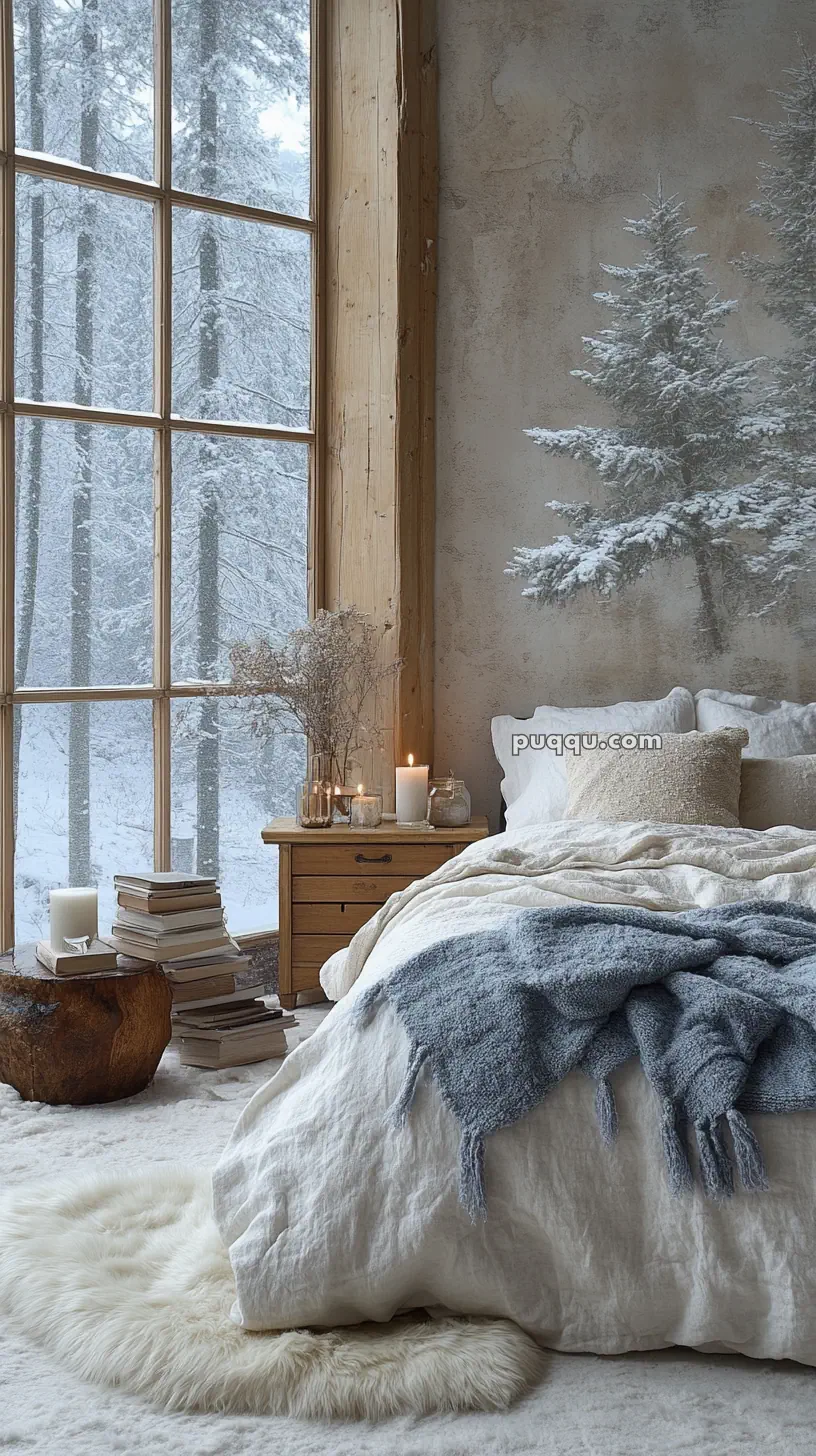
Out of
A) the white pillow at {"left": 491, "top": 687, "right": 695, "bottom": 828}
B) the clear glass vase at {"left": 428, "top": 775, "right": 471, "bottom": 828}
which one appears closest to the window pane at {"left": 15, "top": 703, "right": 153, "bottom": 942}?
the clear glass vase at {"left": 428, "top": 775, "right": 471, "bottom": 828}

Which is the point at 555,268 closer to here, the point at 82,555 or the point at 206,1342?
the point at 82,555

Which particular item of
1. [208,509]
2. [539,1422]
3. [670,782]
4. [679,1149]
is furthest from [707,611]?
[539,1422]

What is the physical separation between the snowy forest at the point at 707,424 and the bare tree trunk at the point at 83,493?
151 centimetres

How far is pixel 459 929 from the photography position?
2311 millimetres

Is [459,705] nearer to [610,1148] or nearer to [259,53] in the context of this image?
[259,53]

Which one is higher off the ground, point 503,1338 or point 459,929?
point 459,929

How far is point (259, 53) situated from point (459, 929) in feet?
10.3

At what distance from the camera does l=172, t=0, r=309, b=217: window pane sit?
388 cm

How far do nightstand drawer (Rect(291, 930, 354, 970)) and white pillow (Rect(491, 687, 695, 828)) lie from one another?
0.63 meters

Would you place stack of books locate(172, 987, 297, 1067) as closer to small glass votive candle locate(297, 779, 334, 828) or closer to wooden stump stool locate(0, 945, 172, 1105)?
wooden stump stool locate(0, 945, 172, 1105)

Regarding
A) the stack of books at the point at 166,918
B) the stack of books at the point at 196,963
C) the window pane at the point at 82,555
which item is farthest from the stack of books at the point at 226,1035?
the window pane at the point at 82,555

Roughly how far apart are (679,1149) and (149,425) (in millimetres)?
2838

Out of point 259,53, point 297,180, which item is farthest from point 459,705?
point 259,53

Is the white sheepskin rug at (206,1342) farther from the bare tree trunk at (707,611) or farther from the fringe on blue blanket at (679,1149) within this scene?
the bare tree trunk at (707,611)
